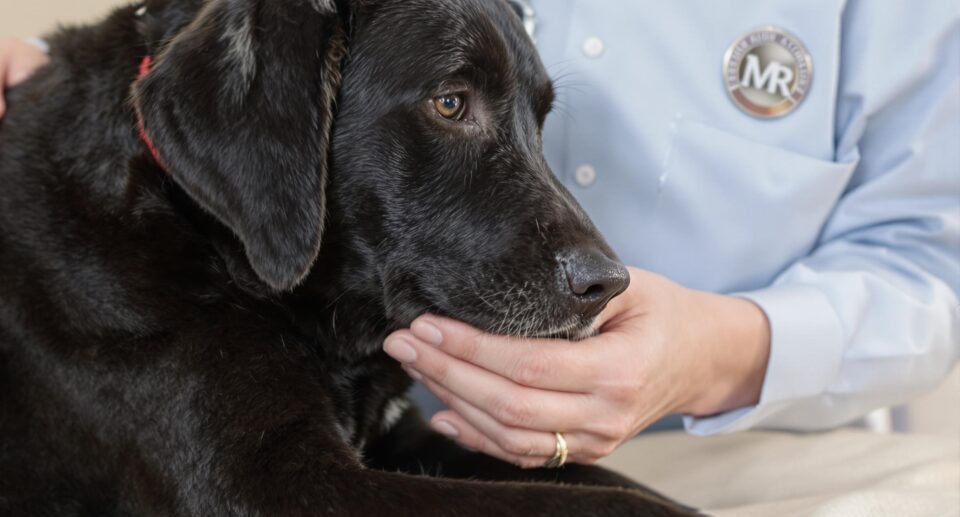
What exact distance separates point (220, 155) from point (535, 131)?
52cm

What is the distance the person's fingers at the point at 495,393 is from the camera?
1.31 metres

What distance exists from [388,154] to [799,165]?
872 mm

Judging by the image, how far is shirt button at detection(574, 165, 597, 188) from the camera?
1824 millimetres

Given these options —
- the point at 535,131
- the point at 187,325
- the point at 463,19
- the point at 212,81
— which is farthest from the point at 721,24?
the point at 187,325

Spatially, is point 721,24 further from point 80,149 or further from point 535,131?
point 80,149

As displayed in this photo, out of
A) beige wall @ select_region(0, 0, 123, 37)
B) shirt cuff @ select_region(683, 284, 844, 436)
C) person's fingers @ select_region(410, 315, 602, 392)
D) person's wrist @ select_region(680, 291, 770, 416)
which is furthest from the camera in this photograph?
beige wall @ select_region(0, 0, 123, 37)

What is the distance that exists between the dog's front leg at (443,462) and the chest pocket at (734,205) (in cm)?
55

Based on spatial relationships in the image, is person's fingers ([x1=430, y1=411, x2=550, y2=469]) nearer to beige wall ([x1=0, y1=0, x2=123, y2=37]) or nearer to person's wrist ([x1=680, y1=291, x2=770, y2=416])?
person's wrist ([x1=680, y1=291, x2=770, y2=416])

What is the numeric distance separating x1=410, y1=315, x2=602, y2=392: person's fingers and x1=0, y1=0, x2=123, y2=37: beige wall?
2177 millimetres

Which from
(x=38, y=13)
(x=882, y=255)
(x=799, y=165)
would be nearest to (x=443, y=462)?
(x=799, y=165)

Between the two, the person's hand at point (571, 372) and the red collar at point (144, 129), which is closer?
the red collar at point (144, 129)

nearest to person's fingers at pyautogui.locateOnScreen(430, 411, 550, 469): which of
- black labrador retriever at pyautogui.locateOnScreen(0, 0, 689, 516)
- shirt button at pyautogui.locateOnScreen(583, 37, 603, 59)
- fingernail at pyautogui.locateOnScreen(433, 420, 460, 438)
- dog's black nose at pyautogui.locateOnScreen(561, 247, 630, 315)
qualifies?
fingernail at pyautogui.locateOnScreen(433, 420, 460, 438)

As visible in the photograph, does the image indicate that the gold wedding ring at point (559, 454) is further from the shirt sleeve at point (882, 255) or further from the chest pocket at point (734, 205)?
the chest pocket at point (734, 205)

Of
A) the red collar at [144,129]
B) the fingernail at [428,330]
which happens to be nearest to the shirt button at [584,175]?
the fingernail at [428,330]
